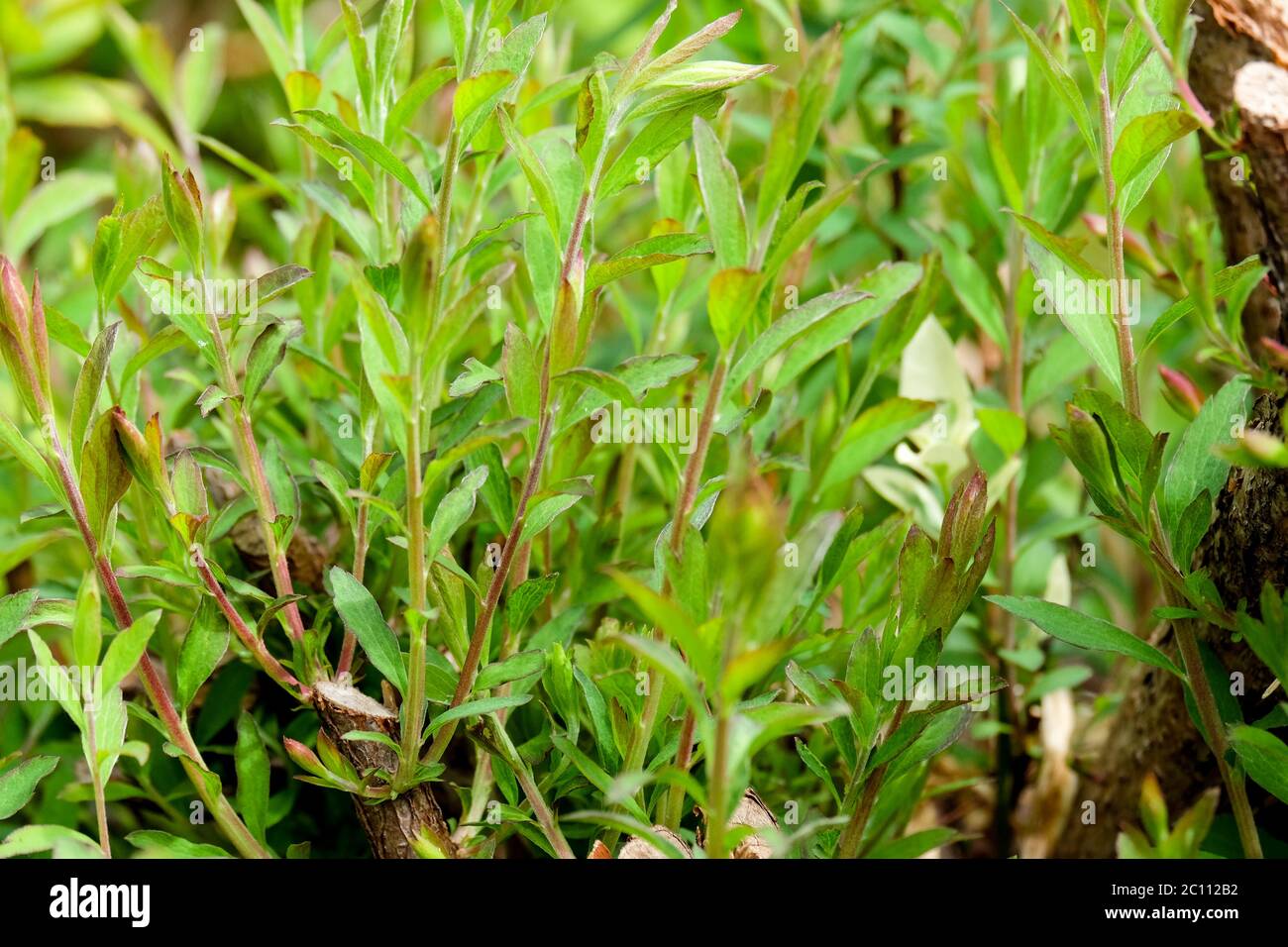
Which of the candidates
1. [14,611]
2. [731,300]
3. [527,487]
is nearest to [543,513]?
[527,487]

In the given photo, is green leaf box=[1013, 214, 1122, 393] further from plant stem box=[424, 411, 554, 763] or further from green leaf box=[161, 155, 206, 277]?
green leaf box=[161, 155, 206, 277]

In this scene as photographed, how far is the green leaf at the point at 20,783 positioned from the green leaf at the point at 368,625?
0.16 meters

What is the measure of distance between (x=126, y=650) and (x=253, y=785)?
5.0 inches

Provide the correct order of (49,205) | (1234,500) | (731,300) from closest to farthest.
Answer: (731,300) < (1234,500) < (49,205)

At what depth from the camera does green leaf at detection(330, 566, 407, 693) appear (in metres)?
0.52

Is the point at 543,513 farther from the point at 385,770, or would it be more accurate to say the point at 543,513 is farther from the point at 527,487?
the point at 385,770

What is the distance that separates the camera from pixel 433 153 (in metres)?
0.68

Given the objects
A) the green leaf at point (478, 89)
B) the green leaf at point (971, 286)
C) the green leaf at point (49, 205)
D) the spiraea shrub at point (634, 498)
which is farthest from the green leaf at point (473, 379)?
the green leaf at point (49, 205)

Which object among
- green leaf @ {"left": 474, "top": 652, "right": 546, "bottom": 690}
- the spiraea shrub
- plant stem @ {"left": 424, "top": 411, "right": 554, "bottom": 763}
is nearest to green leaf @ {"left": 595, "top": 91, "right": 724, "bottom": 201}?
the spiraea shrub

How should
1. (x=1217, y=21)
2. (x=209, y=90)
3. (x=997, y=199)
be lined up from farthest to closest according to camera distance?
(x=209, y=90) < (x=997, y=199) < (x=1217, y=21)

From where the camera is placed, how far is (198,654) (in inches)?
21.6

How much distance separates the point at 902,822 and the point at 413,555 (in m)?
0.34
